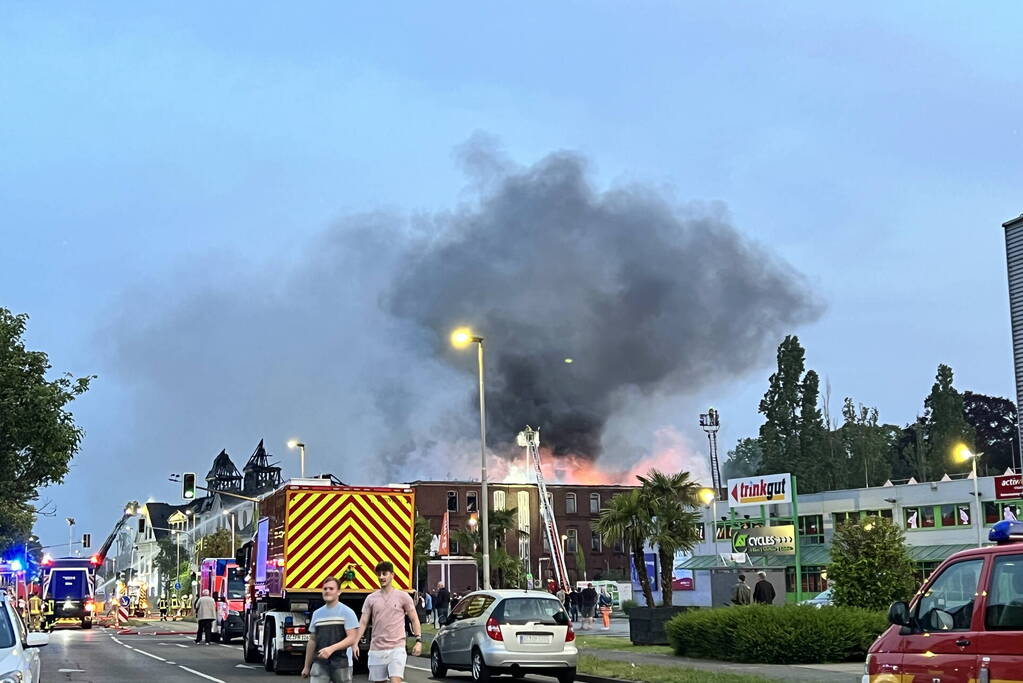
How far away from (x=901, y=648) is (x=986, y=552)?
1237 mm

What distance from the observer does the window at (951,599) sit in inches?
355

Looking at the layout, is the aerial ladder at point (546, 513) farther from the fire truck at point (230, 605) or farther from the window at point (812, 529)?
the fire truck at point (230, 605)

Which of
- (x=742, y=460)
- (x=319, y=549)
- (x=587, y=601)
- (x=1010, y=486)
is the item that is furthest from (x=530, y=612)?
(x=742, y=460)

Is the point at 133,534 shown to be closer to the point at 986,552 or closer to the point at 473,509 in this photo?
the point at 473,509

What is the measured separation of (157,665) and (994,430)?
97.9m

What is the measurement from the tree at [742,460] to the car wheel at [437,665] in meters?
134

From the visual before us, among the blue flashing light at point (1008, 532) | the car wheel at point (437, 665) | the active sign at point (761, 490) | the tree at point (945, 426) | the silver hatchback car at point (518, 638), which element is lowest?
the car wheel at point (437, 665)

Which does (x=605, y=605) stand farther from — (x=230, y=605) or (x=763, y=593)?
(x=763, y=593)

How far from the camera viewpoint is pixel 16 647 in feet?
38.5

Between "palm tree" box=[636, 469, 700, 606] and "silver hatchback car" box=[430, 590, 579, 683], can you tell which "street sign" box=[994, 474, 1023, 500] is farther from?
"silver hatchback car" box=[430, 590, 579, 683]

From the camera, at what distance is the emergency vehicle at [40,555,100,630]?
5978 cm

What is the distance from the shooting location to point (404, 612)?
1355 centimetres

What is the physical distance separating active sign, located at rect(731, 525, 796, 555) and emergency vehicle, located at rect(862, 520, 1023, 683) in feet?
195

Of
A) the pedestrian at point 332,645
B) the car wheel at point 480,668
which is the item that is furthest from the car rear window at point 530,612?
the pedestrian at point 332,645
